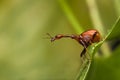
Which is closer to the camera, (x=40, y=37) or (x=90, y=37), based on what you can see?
(x=90, y=37)

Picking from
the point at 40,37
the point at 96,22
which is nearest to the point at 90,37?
the point at 96,22

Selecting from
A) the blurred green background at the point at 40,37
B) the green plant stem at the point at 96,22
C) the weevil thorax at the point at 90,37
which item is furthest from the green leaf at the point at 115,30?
the blurred green background at the point at 40,37

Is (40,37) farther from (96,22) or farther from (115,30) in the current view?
(115,30)

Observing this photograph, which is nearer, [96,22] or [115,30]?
[115,30]

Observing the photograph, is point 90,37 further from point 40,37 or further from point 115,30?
point 40,37

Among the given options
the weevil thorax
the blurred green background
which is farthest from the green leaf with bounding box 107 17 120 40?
the blurred green background

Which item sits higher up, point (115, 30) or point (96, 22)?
point (115, 30)

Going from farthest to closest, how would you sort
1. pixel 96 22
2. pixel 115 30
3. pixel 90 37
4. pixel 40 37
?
pixel 40 37
pixel 96 22
pixel 90 37
pixel 115 30

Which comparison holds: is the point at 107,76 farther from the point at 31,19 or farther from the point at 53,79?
the point at 31,19

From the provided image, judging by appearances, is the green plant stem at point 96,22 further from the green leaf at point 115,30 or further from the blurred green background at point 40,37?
the green leaf at point 115,30

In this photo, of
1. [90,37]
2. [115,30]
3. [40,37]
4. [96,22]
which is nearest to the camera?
[115,30]
